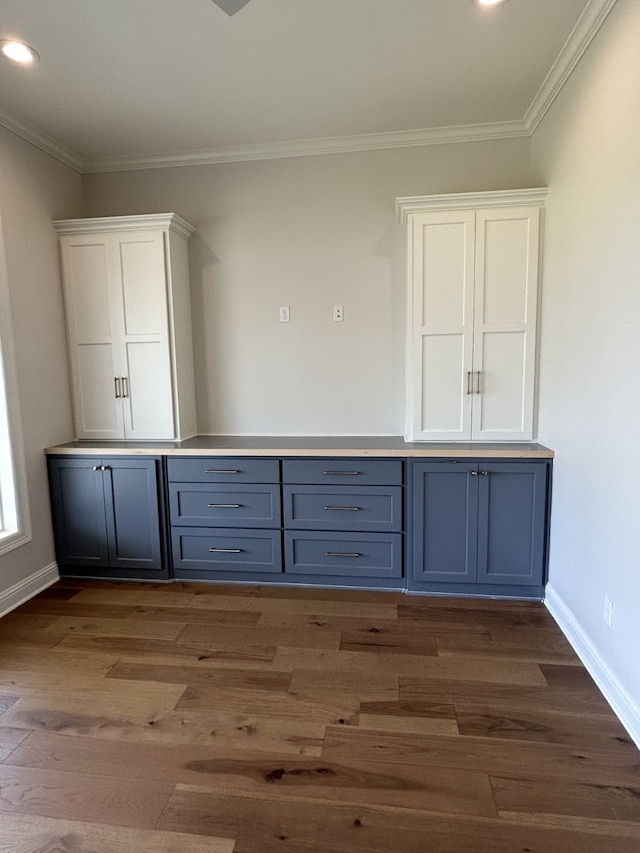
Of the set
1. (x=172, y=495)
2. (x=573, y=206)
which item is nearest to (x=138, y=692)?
(x=172, y=495)

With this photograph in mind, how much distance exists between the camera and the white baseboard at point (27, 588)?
2625 mm

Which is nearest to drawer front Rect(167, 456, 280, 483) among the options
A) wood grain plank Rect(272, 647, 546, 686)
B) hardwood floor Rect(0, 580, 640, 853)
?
hardwood floor Rect(0, 580, 640, 853)

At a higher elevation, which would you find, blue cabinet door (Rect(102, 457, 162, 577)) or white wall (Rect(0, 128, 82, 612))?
white wall (Rect(0, 128, 82, 612))

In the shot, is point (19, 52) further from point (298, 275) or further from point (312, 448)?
point (312, 448)

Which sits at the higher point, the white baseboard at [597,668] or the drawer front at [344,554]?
the drawer front at [344,554]

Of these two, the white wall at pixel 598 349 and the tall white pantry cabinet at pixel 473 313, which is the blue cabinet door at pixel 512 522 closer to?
the white wall at pixel 598 349

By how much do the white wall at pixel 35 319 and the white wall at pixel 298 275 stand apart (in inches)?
18.3

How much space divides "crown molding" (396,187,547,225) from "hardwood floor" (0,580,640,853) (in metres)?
2.20

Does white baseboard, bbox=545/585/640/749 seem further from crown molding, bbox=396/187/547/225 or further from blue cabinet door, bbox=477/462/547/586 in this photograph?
crown molding, bbox=396/187/547/225

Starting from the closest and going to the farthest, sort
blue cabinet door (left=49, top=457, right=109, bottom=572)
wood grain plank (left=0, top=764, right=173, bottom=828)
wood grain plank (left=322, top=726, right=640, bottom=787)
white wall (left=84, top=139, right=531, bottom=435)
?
wood grain plank (left=0, top=764, right=173, bottom=828) < wood grain plank (left=322, top=726, right=640, bottom=787) < blue cabinet door (left=49, top=457, right=109, bottom=572) < white wall (left=84, top=139, right=531, bottom=435)

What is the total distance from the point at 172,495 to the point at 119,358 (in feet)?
3.13

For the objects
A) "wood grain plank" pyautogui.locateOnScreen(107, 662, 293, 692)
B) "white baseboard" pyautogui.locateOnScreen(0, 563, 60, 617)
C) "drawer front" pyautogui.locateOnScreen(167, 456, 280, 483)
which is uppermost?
"drawer front" pyautogui.locateOnScreen(167, 456, 280, 483)

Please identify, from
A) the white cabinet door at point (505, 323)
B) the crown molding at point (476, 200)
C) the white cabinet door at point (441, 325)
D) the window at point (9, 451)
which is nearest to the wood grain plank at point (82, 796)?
the window at point (9, 451)

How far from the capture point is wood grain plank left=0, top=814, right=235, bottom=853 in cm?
132
